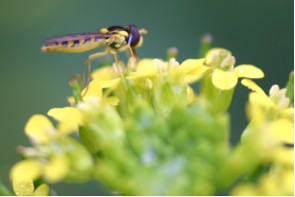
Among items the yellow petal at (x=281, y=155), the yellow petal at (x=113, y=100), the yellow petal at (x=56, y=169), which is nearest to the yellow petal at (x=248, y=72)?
the yellow petal at (x=113, y=100)

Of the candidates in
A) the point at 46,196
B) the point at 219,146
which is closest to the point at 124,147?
the point at 219,146

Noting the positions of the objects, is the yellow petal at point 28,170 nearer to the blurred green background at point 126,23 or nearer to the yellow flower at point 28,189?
the yellow flower at point 28,189


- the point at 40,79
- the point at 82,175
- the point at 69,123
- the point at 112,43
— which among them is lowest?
the point at 82,175

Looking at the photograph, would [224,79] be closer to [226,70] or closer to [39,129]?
[226,70]

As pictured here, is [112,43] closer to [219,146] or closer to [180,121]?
[180,121]

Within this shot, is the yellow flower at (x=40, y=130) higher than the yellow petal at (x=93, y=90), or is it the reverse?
the yellow petal at (x=93, y=90)

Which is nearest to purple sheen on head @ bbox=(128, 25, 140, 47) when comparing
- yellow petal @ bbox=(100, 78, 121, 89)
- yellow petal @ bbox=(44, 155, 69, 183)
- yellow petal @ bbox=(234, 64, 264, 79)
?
yellow petal @ bbox=(100, 78, 121, 89)

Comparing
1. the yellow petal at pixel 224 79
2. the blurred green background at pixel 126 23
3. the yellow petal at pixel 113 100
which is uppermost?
the blurred green background at pixel 126 23

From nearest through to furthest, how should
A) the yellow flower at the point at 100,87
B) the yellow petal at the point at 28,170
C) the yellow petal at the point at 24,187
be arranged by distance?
the yellow petal at the point at 28,170 < the yellow petal at the point at 24,187 < the yellow flower at the point at 100,87
